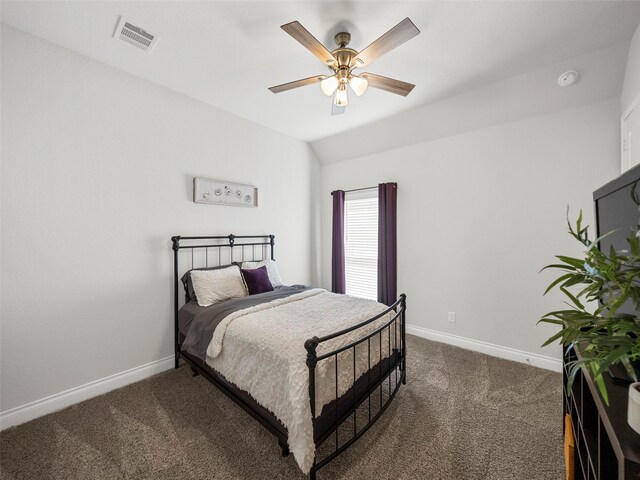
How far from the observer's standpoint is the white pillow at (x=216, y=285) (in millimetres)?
2605

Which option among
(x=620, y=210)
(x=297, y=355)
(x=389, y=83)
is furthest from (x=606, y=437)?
(x=389, y=83)

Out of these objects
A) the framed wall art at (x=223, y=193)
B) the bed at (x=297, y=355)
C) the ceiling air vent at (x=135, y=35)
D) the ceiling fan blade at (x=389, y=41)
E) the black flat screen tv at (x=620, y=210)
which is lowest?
the bed at (x=297, y=355)

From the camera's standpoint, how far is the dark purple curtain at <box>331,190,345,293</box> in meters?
4.24

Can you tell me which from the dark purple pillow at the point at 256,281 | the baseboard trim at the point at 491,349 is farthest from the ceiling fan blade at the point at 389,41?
the baseboard trim at the point at 491,349

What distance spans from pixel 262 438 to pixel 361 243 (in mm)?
2876

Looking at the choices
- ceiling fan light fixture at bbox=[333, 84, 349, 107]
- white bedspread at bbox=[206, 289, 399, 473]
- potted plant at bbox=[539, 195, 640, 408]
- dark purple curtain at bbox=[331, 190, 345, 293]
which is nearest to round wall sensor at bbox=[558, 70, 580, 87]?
ceiling fan light fixture at bbox=[333, 84, 349, 107]

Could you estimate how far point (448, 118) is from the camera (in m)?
3.08

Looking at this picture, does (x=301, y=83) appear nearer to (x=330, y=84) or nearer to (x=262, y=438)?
(x=330, y=84)

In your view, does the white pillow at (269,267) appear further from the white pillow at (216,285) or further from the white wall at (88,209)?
the white wall at (88,209)

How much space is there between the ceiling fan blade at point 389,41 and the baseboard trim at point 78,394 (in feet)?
10.5

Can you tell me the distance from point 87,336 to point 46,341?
0.25m

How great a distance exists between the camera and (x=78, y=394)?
223 centimetres

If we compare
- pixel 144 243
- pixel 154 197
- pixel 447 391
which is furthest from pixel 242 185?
pixel 447 391

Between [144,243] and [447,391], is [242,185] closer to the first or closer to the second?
[144,243]
